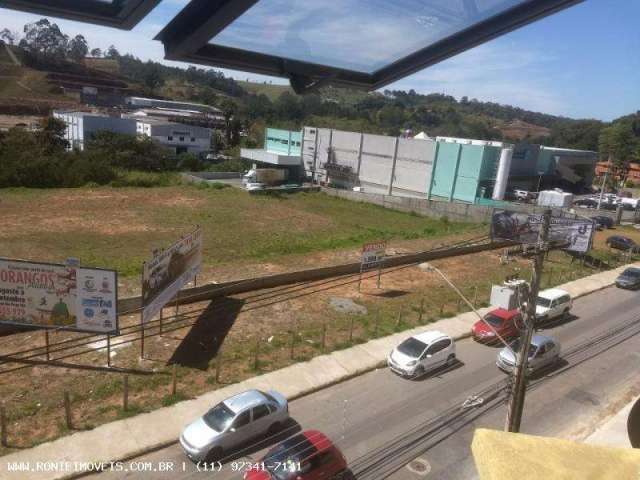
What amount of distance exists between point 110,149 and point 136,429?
171 ft

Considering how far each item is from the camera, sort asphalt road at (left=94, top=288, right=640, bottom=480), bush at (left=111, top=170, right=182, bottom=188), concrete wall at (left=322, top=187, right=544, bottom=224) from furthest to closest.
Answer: bush at (left=111, top=170, right=182, bottom=188), concrete wall at (left=322, top=187, right=544, bottom=224), asphalt road at (left=94, top=288, right=640, bottom=480)

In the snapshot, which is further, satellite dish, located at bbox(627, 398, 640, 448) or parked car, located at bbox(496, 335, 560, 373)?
parked car, located at bbox(496, 335, 560, 373)

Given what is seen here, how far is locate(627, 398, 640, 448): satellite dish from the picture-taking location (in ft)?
27.0

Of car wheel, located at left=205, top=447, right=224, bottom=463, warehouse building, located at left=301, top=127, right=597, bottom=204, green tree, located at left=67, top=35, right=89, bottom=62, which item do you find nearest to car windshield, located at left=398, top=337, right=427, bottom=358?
car wheel, located at left=205, top=447, right=224, bottom=463

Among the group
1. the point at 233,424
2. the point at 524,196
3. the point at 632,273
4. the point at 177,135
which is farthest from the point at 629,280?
the point at 177,135

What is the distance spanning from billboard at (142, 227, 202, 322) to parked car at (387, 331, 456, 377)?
25.0ft

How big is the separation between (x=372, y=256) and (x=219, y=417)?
12.5 metres

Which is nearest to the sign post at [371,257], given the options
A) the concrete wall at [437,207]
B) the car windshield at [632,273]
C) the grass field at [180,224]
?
the grass field at [180,224]

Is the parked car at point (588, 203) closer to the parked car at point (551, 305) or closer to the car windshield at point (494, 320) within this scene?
the parked car at point (551, 305)

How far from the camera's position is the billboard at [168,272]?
15.0m

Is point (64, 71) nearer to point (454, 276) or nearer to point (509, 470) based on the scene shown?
point (454, 276)

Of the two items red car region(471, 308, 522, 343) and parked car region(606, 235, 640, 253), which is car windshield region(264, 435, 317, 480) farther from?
parked car region(606, 235, 640, 253)

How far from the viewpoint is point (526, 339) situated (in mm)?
9008

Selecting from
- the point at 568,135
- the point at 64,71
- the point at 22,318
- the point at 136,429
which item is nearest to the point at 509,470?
the point at 136,429
